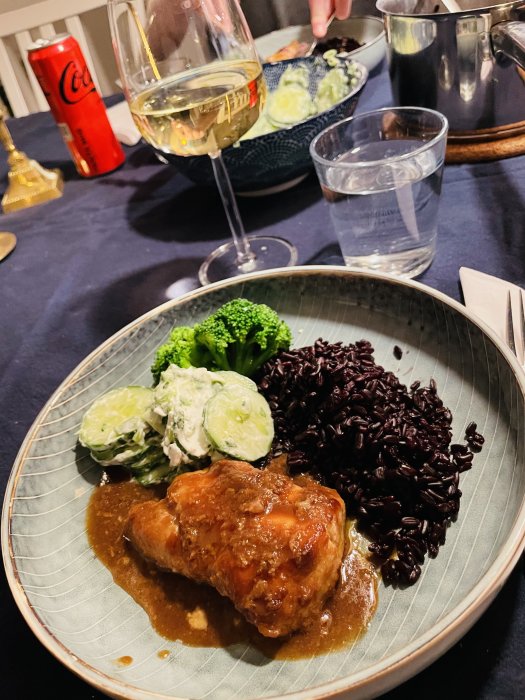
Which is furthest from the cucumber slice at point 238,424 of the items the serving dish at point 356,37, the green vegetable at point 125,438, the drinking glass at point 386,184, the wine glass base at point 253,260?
the serving dish at point 356,37

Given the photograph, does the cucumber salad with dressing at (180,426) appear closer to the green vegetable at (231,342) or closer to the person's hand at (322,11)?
the green vegetable at (231,342)

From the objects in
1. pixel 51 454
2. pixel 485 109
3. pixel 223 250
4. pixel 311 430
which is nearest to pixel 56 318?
pixel 223 250

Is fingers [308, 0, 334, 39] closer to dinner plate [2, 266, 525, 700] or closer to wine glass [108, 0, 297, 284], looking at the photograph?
wine glass [108, 0, 297, 284]

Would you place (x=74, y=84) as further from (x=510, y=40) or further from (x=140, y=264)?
(x=510, y=40)

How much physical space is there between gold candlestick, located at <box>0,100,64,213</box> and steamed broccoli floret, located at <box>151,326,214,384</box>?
2007mm

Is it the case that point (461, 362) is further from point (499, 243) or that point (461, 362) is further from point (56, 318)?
point (56, 318)

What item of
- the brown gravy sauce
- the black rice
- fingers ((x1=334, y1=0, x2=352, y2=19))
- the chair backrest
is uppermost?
the chair backrest

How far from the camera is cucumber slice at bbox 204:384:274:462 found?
1409 mm

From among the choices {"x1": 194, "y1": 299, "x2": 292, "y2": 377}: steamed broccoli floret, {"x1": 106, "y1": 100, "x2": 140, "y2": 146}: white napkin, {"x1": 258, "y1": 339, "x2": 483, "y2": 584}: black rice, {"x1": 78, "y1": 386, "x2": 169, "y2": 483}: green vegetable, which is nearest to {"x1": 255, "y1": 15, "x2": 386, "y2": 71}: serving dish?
{"x1": 106, "y1": 100, "x2": 140, "y2": 146}: white napkin

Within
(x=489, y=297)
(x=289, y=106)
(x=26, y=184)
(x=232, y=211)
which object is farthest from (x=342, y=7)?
(x=489, y=297)

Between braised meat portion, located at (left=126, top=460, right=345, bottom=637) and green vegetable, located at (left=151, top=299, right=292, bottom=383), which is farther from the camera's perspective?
green vegetable, located at (left=151, top=299, right=292, bottom=383)

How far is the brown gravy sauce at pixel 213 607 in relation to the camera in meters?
1.07

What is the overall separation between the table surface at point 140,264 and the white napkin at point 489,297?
0.38 feet

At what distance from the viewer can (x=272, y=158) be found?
241cm
